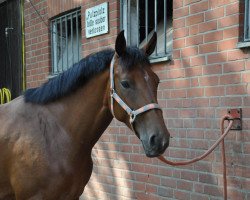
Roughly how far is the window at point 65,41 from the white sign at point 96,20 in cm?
45

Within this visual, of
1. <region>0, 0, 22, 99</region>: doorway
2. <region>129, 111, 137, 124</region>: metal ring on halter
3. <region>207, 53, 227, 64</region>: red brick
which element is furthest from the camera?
<region>0, 0, 22, 99</region>: doorway

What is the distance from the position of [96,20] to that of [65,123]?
8.16 feet

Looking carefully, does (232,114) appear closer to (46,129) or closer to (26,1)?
(46,129)

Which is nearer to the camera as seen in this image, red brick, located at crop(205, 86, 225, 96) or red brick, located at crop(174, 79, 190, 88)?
red brick, located at crop(205, 86, 225, 96)

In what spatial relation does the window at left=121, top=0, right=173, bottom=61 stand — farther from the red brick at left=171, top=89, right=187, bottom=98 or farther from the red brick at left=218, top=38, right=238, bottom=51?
the red brick at left=218, top=38, right=238, bottom=51

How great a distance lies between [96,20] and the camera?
539 cm

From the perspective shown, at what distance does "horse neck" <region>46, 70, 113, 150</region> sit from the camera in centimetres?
316

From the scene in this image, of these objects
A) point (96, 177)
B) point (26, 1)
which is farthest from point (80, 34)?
point (96, 177)

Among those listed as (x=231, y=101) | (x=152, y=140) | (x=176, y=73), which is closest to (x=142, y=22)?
(x=176, y=73)

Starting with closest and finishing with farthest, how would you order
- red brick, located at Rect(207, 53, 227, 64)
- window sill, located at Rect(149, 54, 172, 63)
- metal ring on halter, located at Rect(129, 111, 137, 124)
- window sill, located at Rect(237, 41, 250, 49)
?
metal ring on halter, located at Rect(129, 111, 137, 124)
window sill, located at Rect(237, 41, 250, 49)
red brick, located at Rect(207, 53, 227, 64)
window sill, located at Rect(149, 54, 172, 63)

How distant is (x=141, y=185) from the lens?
479cm

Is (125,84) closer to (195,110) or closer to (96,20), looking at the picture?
(195,110)

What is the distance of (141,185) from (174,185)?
554mm

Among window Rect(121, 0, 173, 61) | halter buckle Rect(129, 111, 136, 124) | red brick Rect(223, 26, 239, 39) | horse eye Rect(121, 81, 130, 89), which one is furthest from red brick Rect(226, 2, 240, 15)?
halter buckle Rect(129, 111, 136, 124)
